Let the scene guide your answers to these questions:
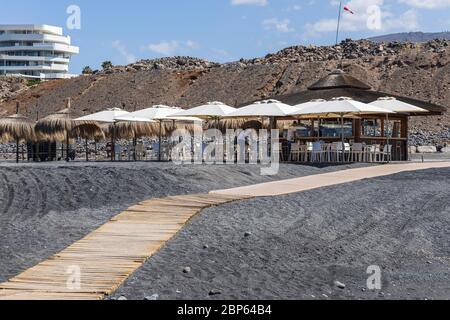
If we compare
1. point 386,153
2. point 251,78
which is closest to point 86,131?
point 386,153

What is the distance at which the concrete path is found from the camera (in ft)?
43.5

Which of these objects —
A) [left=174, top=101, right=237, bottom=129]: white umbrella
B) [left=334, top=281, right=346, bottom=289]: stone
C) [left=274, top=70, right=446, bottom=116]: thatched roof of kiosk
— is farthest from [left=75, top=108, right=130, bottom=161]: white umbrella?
[left=334, top=281, right=346, bottom=289]: stone

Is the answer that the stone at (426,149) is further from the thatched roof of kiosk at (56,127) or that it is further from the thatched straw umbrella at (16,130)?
the thatched straw umbrella at (16,130)

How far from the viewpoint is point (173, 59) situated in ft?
232

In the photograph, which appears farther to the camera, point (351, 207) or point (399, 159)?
point (399, 159)

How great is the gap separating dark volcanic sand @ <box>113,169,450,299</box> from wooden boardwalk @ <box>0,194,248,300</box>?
182 millimetres

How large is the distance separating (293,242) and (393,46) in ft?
175

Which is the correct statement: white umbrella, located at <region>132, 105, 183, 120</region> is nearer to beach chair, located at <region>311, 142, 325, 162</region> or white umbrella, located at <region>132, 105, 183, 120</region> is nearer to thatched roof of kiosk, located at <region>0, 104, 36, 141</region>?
thatched roof of kiosk, located at <region>0, 104, 36, 141</region>

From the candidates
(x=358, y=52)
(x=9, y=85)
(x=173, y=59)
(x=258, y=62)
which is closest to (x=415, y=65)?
(x=358, y=52)

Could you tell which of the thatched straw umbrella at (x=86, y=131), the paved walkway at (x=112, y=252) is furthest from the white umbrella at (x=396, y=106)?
the paved walkway at (x=112, y=252)
